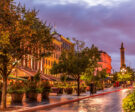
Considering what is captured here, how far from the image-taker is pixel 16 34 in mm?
16562

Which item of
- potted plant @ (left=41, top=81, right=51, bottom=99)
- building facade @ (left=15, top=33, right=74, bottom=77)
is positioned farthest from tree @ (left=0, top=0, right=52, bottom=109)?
building facade @ (left=15, top=33, right=74, bottom=77)

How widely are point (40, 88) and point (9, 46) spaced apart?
9882mm

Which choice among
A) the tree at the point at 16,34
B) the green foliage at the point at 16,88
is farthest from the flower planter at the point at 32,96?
the tree at the point at 16,34

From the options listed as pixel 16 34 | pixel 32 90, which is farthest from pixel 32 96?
pixel 16 34

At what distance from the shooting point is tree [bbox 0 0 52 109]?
638 inches

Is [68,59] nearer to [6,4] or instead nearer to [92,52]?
[92,52]

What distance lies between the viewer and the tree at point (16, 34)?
638 inches

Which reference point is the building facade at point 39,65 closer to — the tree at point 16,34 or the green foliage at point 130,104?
the tree at point 16,34

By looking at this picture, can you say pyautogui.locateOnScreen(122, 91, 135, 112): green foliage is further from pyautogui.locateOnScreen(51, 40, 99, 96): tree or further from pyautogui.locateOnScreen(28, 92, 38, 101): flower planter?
pyautogui.locateOnScreen(51, 40, 99, 96): tree

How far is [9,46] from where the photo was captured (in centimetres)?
1612

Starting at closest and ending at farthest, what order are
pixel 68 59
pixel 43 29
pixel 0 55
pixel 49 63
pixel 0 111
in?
pixel 0 111 < pixel 0 55 < pixel 43 29 < pixel 68 59 < pixel 49 63

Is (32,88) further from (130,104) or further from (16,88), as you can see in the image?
(130,104)

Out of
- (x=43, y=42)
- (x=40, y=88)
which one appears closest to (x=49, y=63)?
(x=40, y=88)

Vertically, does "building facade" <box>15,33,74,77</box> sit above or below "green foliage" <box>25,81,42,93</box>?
above
